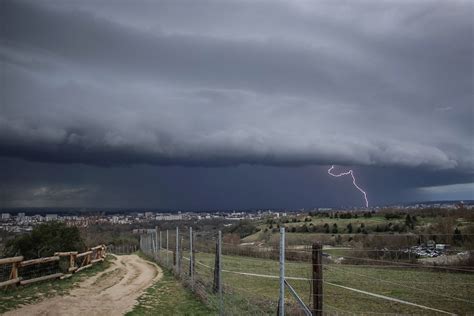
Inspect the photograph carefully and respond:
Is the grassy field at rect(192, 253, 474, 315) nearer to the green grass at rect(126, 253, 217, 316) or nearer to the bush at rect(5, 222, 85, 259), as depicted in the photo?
the green grass at rect(126, 253, 217, 316)

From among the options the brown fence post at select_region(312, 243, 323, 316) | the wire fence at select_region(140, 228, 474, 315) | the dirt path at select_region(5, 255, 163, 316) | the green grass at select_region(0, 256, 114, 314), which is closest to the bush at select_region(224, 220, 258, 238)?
the wire fence at select_region(140, 228, 474, 315)

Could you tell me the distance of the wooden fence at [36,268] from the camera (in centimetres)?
1569

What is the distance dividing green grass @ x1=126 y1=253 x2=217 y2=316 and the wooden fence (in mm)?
4507

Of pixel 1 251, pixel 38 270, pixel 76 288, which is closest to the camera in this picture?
pixel 76 288

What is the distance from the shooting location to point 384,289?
2483cm

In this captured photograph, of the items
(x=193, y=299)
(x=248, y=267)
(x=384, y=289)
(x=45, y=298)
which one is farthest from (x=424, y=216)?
(x=45, y=298)

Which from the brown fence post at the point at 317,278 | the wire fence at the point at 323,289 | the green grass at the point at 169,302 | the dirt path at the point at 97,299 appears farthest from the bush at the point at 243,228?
the brown fence post at the point at 317,278

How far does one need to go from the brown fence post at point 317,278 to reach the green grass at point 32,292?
8.71 meters

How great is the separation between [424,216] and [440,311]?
37.2 meters

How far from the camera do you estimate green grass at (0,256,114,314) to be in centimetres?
1293

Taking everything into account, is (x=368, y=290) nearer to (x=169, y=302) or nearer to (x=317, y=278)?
(x=169, y=302)

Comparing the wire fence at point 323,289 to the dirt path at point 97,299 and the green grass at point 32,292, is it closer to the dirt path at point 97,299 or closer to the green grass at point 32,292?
Answer: the dirt path at point 97,299

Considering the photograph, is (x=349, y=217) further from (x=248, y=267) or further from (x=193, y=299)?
(x=193, y=299)

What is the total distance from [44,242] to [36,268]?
4647 mm
